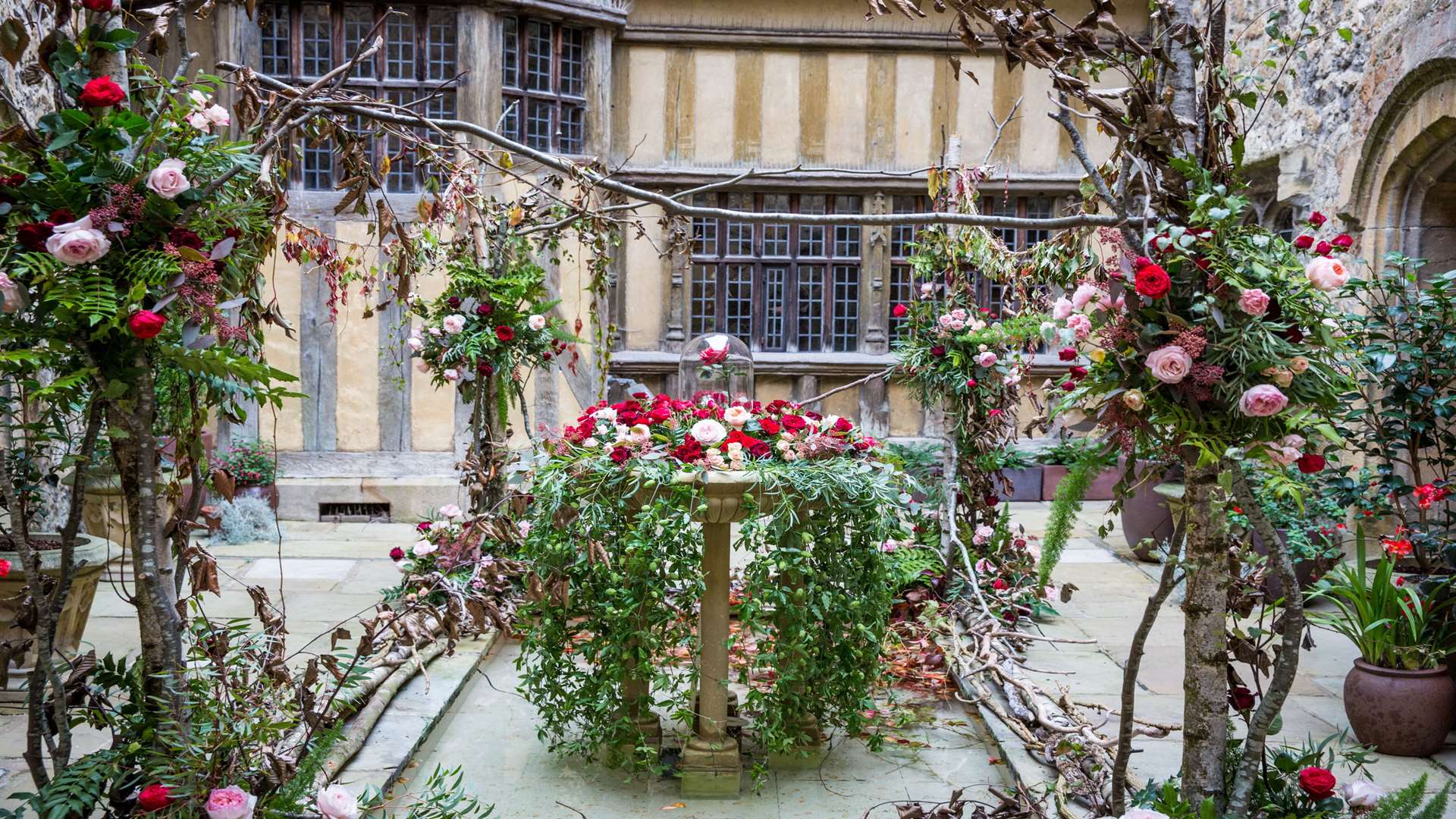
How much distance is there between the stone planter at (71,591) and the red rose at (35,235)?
8.02 ft

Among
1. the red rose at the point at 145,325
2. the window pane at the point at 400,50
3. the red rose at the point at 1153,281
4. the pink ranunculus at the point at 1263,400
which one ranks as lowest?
the pink ranunculus at the point at 1263,400

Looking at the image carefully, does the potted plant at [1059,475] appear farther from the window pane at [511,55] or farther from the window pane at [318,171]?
the window pane at [318,171]

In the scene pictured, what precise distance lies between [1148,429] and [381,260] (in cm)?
706

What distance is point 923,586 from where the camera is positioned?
21.3 feet

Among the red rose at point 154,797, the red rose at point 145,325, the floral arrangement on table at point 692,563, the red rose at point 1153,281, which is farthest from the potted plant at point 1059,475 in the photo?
the red rose at point 145,325

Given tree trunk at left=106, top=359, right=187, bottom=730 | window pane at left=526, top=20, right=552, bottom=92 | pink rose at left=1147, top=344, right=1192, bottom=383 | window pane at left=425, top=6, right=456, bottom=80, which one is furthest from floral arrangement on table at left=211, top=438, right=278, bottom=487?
pink rose at left=1147, top=344, right=1192, bottom=383

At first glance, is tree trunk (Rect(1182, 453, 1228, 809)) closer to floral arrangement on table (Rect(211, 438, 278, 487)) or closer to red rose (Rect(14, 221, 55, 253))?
red rose (Rect(14, 221, 55, 253))

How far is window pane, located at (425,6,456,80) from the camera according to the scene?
30.0 ft

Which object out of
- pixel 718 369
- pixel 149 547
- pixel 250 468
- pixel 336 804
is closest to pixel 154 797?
pixel 336 804

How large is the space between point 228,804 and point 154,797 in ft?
0.53

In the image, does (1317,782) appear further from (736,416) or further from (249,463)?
(249,463)

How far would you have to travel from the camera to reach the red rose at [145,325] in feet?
8.45

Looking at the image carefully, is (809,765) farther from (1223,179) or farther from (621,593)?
(1223,179)

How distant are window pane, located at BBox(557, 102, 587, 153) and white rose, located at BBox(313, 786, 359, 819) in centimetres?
753
